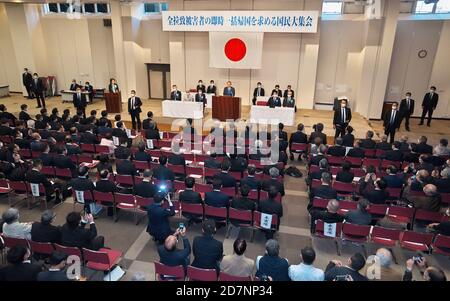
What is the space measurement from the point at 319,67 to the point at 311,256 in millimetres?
13461

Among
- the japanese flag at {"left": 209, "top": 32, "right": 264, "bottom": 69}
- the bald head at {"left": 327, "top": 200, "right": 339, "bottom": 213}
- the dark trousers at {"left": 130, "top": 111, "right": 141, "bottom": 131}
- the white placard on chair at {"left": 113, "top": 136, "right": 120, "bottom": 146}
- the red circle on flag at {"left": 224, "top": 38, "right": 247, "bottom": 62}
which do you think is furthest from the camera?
the red circle on flag at {"left": 224, "top": 38, "right": 247, "bottom": 62}

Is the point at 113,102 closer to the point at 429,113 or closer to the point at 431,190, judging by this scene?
the point at 431,190

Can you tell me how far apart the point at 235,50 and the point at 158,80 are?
524 cm

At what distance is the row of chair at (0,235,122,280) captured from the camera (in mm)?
4680

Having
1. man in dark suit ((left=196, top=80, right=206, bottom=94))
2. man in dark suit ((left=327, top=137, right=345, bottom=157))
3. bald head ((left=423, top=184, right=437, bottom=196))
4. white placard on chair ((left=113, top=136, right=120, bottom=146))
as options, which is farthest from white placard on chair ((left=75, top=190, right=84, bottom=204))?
man in dark suit ((left=196, top=80, right=206, bottom=94))

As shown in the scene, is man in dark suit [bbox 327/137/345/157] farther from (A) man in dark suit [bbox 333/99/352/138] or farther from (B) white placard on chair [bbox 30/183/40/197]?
(B) white placard on chair [bbox 30/183/40/197]

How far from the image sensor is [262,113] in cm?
1291

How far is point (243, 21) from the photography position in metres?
13.9

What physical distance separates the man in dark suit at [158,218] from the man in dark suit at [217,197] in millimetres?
763

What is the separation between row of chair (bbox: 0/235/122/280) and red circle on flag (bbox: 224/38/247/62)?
470 inches

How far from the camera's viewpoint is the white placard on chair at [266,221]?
5.77 metres

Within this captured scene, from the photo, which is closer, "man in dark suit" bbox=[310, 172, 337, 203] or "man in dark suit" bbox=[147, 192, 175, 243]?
"man in dark suit" bbox=[147, 192, 175, 243]

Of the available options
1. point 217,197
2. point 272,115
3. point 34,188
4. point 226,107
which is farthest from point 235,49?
point 34,188
